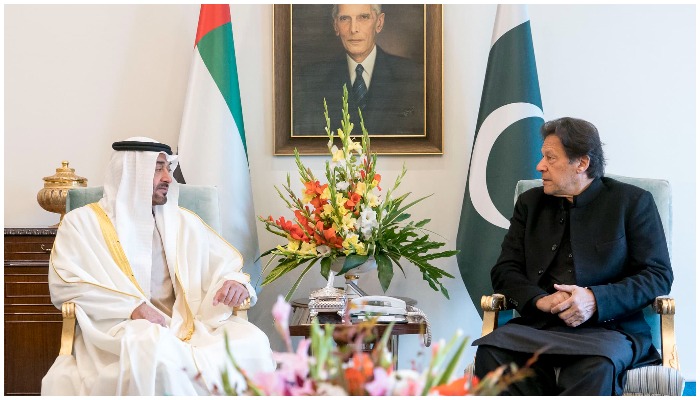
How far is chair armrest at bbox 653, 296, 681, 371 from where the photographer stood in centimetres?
290

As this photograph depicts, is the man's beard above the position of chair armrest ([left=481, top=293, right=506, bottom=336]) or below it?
above

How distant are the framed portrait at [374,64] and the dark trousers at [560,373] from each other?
165cm

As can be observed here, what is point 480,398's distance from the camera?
1375mm

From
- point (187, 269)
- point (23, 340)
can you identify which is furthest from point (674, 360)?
point (23, 340)

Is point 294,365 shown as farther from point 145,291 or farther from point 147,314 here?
point 145,291

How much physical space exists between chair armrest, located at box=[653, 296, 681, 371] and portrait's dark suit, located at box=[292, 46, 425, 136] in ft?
5.70

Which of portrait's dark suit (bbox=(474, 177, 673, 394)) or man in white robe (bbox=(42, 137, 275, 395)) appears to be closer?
man in white robe (bbox=(42, 137, 275, 395))

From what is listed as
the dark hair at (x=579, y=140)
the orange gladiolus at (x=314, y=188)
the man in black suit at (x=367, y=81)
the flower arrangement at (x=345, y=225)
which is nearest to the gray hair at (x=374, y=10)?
the man in black suit at (x=367, y=81)

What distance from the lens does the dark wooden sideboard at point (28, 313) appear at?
12.6ft

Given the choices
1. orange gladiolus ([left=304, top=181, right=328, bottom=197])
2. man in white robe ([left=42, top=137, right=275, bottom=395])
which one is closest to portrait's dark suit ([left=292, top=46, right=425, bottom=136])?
orange gladiolus ([left=304, top=181, right=328, bottom=197])

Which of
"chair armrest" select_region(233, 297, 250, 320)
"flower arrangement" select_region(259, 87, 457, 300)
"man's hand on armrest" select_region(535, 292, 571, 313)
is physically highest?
"flower arrangement" select_region(259, 87, 457, 300)

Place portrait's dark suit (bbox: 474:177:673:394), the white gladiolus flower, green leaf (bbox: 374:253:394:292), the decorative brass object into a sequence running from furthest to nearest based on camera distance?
1. the decorative brass object
2. green leaf (bbox: 374:253:394:292)
3. the white gladiolus flower
4. portrait's dark suit (bbox: 474:177:673:394)

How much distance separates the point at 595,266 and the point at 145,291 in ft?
6.09

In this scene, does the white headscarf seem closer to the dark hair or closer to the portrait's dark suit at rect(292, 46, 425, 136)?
the portrait's dark suit at rect(292, 46, 425, 136)
